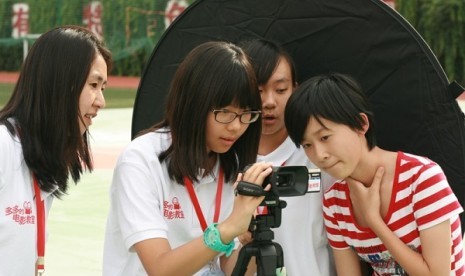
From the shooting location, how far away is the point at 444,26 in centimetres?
1503

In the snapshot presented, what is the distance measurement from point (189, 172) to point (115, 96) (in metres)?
12.7

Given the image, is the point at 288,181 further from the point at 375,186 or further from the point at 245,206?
the point at 375,186

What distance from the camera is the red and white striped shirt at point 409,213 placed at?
2.54 meters

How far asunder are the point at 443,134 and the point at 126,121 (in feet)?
28.2

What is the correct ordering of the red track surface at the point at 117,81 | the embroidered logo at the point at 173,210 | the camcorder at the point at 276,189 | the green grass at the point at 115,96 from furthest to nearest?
the red track surface at the point at 117,81, the green grass at the point at 115,96, the embroidered logo at the point at 173,210, the camcorder at the point at 276,189

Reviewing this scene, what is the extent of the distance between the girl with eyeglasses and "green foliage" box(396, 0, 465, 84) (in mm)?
12548

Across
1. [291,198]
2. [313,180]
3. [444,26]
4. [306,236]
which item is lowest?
[444,26]

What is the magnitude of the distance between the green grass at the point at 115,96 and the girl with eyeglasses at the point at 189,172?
10.8m

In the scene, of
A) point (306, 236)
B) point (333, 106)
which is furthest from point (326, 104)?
point (306, 236)

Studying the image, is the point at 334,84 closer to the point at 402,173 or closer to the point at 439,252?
the point at 402,173

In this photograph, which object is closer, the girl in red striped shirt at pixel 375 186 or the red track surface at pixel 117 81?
the girl in red striped shirt at pixel 375 186

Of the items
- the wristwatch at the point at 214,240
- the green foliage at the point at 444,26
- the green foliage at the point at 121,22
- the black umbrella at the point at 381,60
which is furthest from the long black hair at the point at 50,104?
the green foliage at the point at 121,22

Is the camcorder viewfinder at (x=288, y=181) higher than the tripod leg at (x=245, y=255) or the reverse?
higher

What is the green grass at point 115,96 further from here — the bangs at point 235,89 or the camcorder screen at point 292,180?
the camcorder screen at point 292,180
